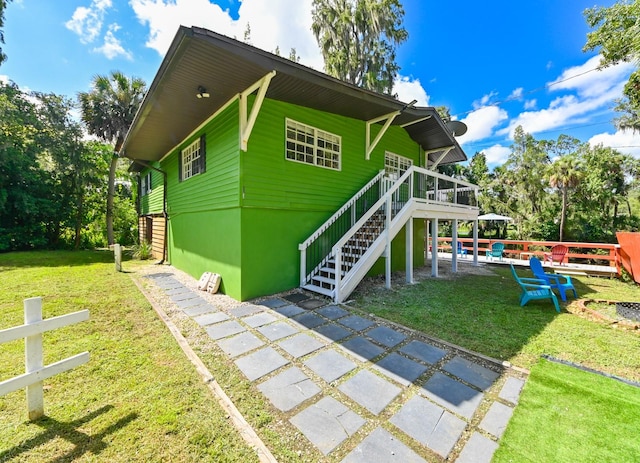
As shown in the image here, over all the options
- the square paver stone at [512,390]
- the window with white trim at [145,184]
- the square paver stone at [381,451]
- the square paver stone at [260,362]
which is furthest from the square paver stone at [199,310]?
the window with white trim at [145,184]

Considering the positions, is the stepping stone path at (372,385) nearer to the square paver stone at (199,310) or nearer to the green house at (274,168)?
the square paver stone at (199,310)

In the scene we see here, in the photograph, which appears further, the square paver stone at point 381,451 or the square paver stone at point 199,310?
the square paver stone at point 199,310

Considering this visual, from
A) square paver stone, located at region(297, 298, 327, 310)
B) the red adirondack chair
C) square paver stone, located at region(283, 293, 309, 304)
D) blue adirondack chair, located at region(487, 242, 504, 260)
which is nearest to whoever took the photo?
square paver stone, located at region(297, 298, 327, 310)

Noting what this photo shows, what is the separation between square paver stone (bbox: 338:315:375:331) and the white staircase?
0.86 metres

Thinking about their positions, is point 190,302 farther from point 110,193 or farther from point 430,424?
point 110,193

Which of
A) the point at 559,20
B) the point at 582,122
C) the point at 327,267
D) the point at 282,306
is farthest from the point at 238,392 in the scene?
the point at 582,122

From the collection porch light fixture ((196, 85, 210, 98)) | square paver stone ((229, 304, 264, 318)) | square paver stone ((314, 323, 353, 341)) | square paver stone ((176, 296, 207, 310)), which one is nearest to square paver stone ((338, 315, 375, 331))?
square paver stone ((314, 323, 353, 341))

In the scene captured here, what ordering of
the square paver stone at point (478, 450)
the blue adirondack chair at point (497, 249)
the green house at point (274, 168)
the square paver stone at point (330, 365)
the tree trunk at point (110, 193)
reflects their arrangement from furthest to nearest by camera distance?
the tree trunk at point (110, 193), the blue adirondack chair at point (497, 249), the green house at point (274, 168), the square paver stone at point (330, 365), the square paver stone at point (478, 450)

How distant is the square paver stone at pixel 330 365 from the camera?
9.25 feet

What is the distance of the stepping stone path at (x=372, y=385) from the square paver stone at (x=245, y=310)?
202 millimetres

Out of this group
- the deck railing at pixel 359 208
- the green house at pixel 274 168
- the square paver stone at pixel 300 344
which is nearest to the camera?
the square paver stone at pixel 300 344

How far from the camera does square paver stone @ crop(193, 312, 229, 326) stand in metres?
4.27

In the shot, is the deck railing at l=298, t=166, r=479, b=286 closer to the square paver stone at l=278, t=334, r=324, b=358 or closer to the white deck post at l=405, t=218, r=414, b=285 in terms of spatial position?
the white deck post at l=405, t=218, r=414, b=285

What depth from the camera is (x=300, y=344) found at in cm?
352
